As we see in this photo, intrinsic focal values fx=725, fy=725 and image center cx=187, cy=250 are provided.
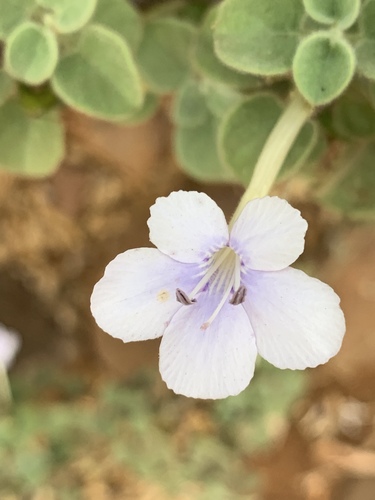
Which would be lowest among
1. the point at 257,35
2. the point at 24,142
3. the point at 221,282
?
the point at 24,142

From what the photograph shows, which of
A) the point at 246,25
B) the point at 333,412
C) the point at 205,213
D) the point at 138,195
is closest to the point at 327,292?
the point at 205,213

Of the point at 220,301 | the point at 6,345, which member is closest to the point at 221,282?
the point at 220,301

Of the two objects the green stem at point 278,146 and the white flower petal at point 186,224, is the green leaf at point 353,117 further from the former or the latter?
the white flower petal at point 186,224

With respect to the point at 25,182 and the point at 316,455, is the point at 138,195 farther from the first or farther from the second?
the point at 316,455

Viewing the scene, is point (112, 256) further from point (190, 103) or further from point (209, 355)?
point (209, 355)

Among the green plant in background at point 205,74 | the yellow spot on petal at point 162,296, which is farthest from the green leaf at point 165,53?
the yellow spot on petal at point 162,296

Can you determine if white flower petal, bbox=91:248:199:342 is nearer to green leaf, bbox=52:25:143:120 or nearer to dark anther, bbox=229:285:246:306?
dark anther, bbox=229:285:246:306
